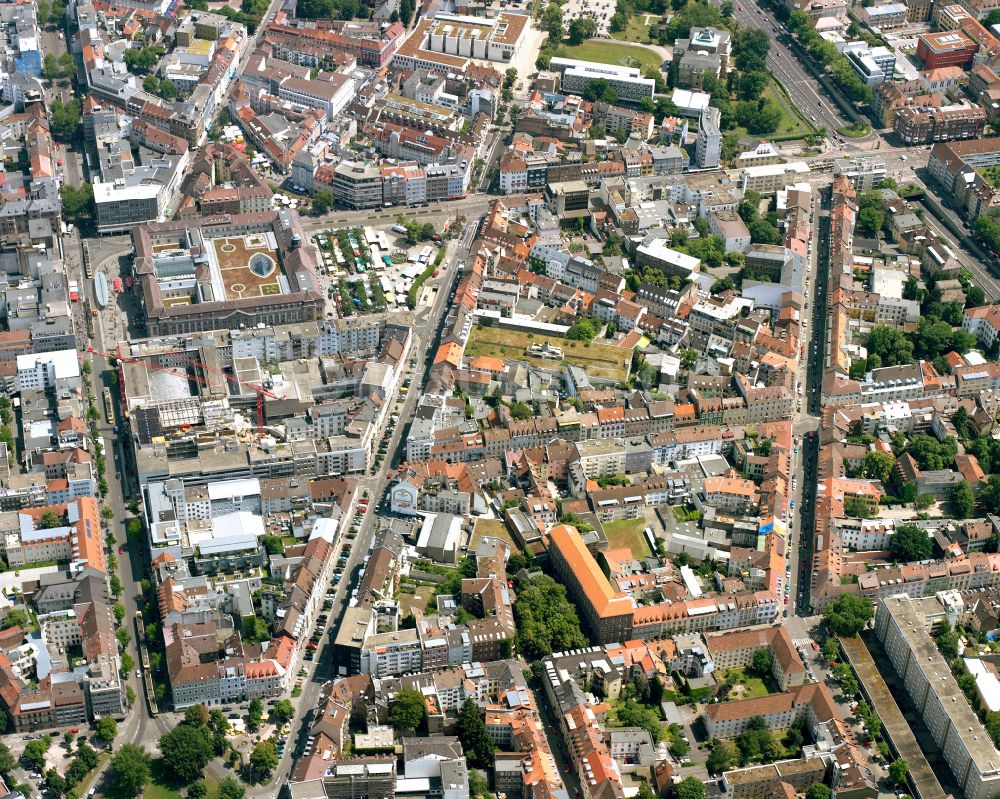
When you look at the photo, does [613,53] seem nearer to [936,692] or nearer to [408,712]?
[936,692]

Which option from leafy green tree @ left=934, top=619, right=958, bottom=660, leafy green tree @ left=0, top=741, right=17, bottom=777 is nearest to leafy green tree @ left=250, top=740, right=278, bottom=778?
leafy green tree @ left=0, top=741, right=17, bottom=777

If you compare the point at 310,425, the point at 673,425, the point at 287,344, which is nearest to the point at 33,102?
the point at 287,344

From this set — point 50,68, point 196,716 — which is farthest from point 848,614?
point 50,68

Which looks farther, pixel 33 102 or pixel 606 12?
pixel 606 12

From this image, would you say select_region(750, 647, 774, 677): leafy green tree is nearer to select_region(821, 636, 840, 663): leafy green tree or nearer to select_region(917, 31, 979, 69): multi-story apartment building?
select_region(821, 636, 840, 663): leafy green tree

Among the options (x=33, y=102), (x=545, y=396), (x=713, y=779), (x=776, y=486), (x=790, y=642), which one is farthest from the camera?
(x=33, y=102)

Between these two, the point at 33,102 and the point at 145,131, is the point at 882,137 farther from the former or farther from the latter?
the point at 33,102
